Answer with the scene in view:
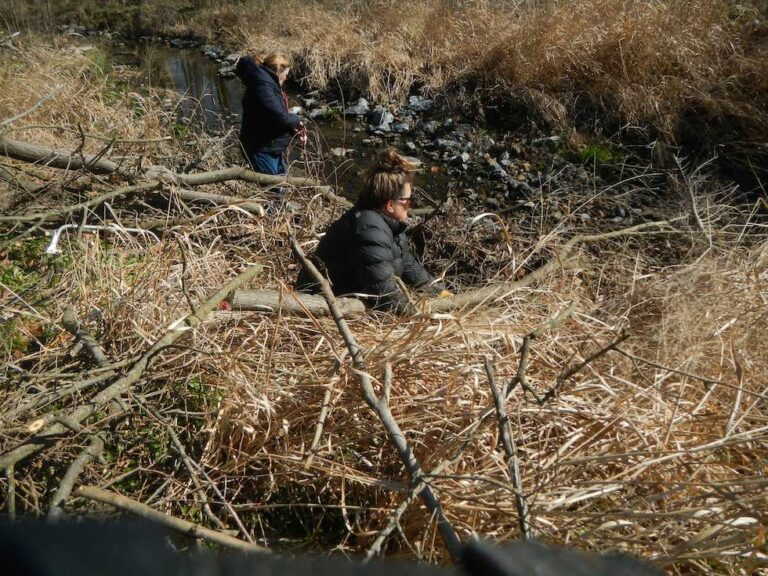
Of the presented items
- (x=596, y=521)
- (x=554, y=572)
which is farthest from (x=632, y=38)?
(x=554, y=572)

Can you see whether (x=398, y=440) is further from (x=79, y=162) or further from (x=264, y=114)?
(x=264, y=114)

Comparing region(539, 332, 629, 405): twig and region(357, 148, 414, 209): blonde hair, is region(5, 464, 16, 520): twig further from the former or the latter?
region(357, 148, 414, 209): blonde hair

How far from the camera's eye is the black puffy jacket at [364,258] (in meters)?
3.65

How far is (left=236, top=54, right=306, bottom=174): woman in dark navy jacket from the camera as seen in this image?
5.29 m

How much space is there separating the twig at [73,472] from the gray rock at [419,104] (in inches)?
282

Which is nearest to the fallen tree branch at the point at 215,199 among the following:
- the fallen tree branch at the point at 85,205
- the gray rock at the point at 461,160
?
the fallen tree branch at the point at 85,205

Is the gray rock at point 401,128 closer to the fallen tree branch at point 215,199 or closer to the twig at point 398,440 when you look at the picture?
the fallen tree branch at point 215,199

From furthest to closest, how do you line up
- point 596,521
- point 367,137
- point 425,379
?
point 367,137 → point 425,379 → point 596,521

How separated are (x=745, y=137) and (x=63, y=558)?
25.2 ft

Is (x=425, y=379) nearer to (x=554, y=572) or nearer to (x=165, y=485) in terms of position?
(x=165, y=485)

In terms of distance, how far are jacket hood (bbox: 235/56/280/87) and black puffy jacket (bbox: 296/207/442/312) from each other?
6.87 ft

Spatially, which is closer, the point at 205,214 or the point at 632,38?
the point at 205,214

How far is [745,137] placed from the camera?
22.6 ft

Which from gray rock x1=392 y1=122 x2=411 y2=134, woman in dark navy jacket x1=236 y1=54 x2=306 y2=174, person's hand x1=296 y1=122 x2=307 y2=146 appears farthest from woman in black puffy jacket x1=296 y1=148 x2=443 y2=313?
gray rock x1=392 y1=122 x2=411 y2=134
